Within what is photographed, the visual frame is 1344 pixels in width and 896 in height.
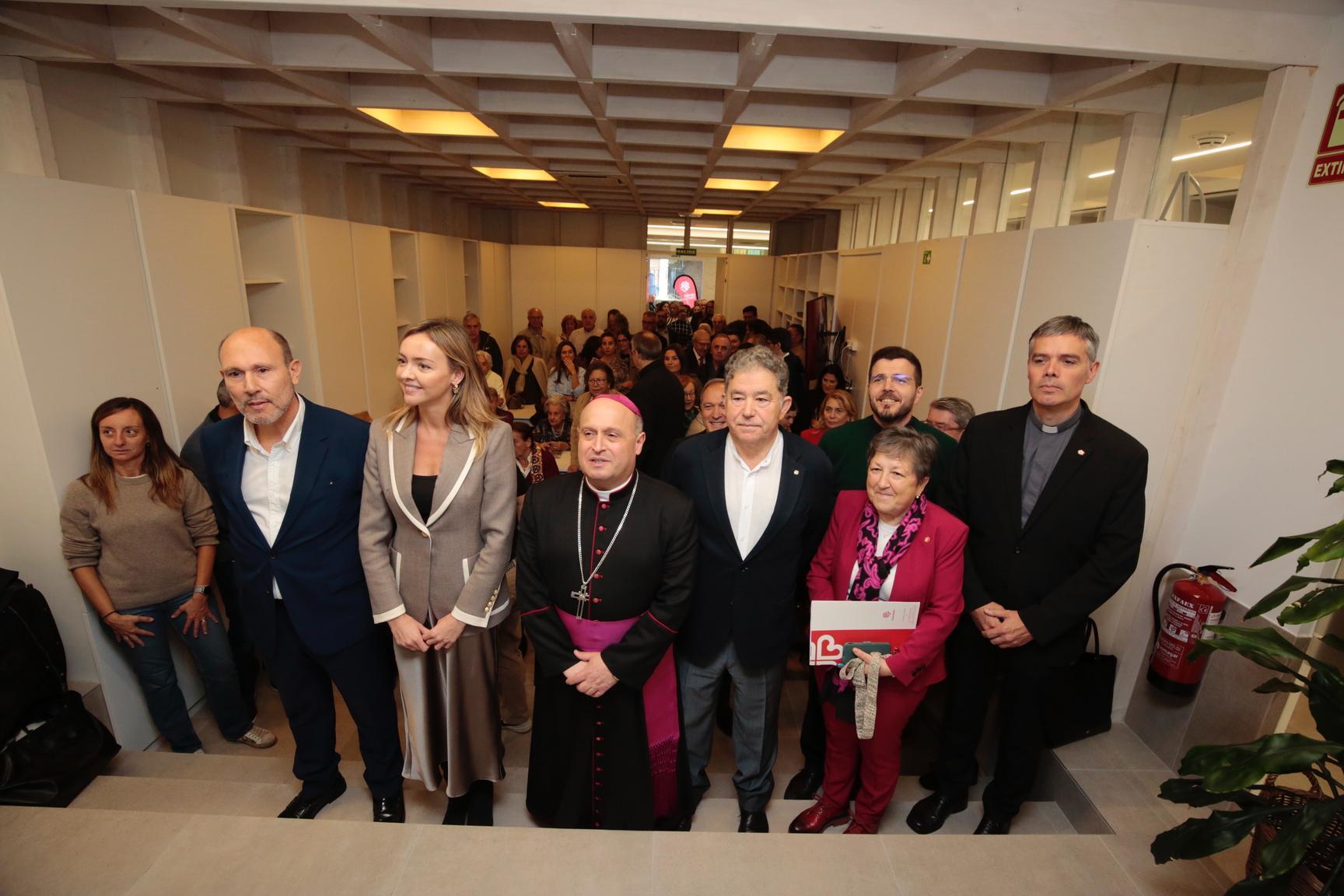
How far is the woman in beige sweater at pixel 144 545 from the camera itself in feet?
7.93

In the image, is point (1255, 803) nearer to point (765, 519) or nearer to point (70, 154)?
point (765, 519)

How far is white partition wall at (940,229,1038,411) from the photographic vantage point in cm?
326

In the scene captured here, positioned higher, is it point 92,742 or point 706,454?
point 706,454

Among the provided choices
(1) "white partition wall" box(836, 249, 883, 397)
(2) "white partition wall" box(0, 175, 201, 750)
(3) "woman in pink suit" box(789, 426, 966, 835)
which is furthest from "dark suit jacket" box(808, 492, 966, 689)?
(1) "white partition wall" box(836, 249, 883, 397)

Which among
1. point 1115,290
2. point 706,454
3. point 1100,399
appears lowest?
point 706,454

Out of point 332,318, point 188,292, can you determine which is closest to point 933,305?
point 332,318

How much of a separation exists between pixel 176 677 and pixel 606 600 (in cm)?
225

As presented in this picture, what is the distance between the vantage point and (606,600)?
192 cm

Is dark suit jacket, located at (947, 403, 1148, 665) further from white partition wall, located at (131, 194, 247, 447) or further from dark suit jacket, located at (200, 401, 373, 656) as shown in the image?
white partition wall, located at (131, 194, 247, 447)

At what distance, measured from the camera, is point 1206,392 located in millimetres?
2514

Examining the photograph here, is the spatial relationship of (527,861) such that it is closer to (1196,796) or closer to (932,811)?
(932,811)

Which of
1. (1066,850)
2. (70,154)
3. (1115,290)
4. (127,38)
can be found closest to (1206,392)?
(1115,290)

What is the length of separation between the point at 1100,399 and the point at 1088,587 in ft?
2.94

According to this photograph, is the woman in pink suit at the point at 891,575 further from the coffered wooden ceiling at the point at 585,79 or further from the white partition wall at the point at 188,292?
the white partition wall at the point at 188,292
